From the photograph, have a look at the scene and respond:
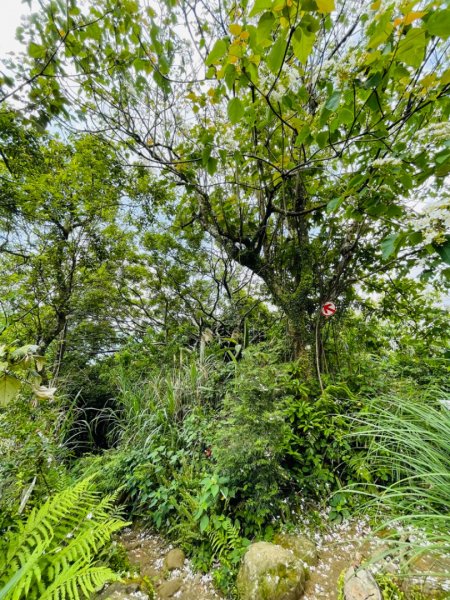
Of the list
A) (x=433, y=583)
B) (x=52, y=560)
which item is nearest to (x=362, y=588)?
(x=433, y=583)

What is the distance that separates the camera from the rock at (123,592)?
1.29 m

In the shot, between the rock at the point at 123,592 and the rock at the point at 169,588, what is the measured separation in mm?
127

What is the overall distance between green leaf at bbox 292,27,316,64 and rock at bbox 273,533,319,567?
7.92 feet

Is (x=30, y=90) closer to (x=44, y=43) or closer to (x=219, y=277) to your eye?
(x=44, y=43)

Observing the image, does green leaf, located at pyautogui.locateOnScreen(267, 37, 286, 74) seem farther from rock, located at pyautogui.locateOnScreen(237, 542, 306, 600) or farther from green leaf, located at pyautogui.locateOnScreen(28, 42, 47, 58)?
rock, located at pyautogui.locateOnScreen(237, 542, 306, 600)

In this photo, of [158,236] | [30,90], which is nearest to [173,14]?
[30,90]

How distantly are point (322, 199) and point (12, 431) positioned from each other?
10.6ft

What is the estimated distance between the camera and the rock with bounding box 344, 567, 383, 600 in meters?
1.10

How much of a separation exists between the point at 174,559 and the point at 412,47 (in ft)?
9.62

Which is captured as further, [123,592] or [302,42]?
[123,592]

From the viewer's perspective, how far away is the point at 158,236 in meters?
4.25

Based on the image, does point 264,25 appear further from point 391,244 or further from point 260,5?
point 391,244

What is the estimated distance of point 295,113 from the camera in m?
1.65

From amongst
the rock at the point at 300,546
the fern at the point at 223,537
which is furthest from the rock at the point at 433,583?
the fern at the point at 223,537
